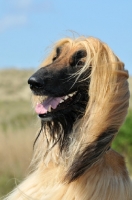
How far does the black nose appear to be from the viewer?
16.9 ft

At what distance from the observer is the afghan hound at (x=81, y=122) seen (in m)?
5.28

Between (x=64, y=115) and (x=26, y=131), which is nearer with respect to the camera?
(x=64, y=115)

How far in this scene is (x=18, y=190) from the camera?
Result: 5684 mm

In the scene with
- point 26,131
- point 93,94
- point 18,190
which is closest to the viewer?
point 93,94

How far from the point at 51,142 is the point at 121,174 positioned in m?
0.60

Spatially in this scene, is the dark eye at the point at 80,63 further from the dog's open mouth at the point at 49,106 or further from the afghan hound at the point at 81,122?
the dog's open mouth at the point at 49,106

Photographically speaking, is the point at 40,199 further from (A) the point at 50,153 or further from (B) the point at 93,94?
→ (B) the point at 93,94

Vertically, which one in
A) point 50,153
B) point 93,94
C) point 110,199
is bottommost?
point 110,199

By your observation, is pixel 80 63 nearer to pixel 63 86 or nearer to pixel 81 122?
pixel 63 86

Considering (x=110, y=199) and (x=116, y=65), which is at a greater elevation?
(x=116, y=65)

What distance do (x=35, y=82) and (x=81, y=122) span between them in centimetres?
52

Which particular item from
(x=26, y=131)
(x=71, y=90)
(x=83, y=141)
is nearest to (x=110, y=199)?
(x=83, y=141)

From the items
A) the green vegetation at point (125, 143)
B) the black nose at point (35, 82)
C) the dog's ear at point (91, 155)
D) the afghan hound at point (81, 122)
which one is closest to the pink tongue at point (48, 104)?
the afghan hound at point (81, 122)

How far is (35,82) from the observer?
16.9ft
